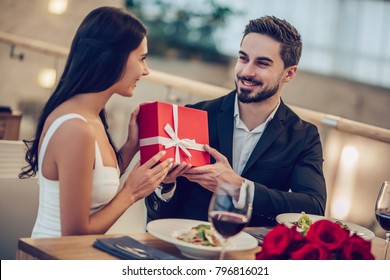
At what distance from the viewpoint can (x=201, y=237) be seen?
158 cm

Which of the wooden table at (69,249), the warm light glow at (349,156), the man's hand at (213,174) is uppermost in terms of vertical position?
the man's hand at (213,174)

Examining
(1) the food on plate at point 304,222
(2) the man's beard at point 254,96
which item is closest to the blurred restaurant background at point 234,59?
(2) the man's beard at point 254,96

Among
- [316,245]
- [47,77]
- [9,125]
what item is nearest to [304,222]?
[316,245]

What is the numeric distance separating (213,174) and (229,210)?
638 millimetres

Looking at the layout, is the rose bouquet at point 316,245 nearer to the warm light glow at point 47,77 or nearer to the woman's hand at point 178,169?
the woman's hand at point 178,169

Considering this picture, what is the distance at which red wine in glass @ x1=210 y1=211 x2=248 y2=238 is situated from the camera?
138cm

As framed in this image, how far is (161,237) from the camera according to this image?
1526 mm

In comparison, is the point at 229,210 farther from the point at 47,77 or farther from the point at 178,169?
the point at 47,77

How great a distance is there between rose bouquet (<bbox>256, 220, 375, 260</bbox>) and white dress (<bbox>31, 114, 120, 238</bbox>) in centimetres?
55

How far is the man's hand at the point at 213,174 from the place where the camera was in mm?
2003

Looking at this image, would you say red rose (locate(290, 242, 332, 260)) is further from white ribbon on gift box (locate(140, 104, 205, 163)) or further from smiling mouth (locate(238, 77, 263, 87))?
smiling mouth (locate(238, 77, 263, 87))

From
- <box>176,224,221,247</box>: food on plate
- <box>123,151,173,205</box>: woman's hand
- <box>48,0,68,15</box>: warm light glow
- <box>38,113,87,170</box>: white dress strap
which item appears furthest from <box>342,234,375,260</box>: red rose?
<box>48,0,68,15</box>: warm light glow
